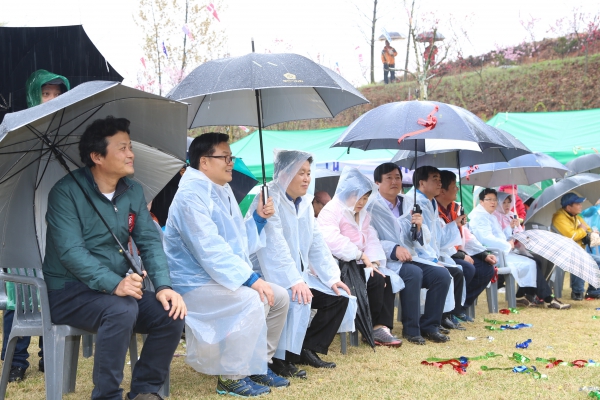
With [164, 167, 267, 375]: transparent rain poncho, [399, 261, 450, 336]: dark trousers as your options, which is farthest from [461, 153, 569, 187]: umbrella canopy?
[164, 167, 267, 375]: transparent rain poncho

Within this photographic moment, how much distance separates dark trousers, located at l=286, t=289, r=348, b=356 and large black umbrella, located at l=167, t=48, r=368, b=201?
3.66 feet

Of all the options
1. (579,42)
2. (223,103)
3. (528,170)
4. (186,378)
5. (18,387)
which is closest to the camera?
(18,387)

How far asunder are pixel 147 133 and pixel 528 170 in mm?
5882

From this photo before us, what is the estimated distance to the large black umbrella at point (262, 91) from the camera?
3885mm

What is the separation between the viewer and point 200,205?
392 centimetres

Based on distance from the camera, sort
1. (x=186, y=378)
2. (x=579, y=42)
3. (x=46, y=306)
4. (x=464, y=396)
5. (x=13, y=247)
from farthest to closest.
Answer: (x=579, y=42) → (x=186, y=378) → (x=464, y=396) → (x=13, y=247) → (x=46, y=306)

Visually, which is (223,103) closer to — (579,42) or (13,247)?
(13,247)

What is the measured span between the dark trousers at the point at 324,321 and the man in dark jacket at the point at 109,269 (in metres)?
1.54

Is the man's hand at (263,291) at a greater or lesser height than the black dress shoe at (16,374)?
greater

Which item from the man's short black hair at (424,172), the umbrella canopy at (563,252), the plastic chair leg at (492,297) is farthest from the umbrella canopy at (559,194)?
the man's short black hair at (424,172)

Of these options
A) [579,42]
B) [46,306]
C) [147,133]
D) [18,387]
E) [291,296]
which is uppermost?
[579,42]

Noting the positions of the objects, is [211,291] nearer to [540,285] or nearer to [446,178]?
[446,178]

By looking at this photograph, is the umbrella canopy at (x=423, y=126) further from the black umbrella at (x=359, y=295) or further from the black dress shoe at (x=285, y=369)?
the black dress shoe at (x=285, y=369)

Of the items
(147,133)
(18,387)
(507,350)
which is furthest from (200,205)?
(507,350)
